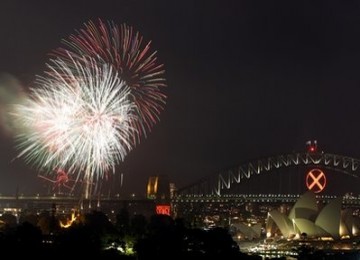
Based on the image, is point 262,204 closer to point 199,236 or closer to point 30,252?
point 199,236

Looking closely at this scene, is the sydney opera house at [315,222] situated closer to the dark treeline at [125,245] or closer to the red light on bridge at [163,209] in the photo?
the dark treeline at [125,245]

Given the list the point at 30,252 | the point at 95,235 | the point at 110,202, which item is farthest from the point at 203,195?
the point at 30,252

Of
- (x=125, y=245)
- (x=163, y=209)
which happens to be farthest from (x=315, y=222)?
(x=163, y=209)

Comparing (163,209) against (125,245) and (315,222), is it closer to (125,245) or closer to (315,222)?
(315,222)

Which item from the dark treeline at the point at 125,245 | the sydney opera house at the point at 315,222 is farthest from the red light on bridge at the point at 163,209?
the dark treeline at the point at 125,245

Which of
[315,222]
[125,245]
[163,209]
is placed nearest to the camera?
[125,245]

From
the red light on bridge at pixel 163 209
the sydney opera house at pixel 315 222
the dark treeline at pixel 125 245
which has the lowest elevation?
the dark treeline at pixel 125 245

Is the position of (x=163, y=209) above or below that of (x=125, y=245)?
above

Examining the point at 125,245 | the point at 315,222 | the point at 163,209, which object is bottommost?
the point at 125,245

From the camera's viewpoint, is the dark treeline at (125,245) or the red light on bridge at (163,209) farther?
the red light on bridge at (163,209)
